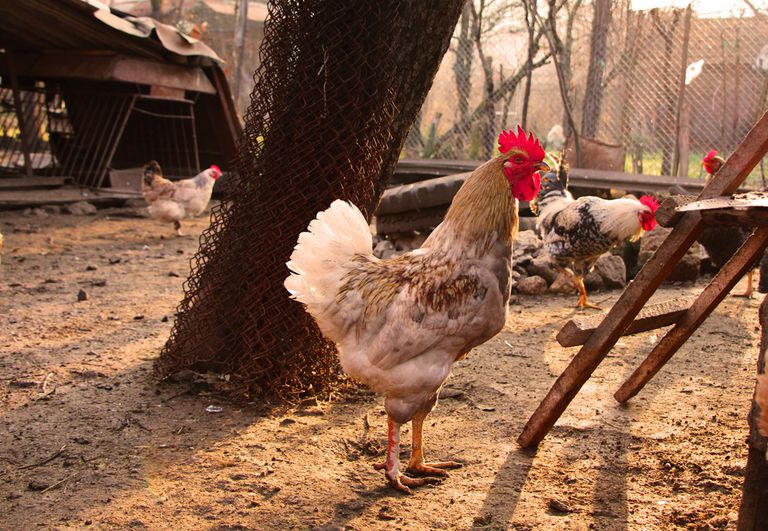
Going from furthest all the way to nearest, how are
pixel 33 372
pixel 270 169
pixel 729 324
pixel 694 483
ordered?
pixel 729 324
pixel 33 372
pixel 270 169
pixel 694 483

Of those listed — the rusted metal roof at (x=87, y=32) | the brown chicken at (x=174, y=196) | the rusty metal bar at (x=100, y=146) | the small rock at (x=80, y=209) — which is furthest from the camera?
the rusty metal bar at (x=100, y=146)

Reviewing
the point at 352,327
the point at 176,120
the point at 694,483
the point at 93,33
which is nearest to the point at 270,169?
the point at 352,327

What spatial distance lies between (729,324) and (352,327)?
3621 millimetres

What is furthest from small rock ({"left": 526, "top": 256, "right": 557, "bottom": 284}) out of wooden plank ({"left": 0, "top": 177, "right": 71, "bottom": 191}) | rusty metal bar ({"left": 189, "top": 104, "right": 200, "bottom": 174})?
wooden plank ({"left": 0, "top": 177, "right": 71, "bottom": 191})

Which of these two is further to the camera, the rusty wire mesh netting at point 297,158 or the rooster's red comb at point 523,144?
the rusty wire mesh netting at point 297,158

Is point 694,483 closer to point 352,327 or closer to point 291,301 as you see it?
point 352,327

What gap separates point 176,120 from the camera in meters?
11.9

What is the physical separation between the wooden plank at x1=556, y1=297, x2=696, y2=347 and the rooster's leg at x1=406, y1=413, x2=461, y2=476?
707mm

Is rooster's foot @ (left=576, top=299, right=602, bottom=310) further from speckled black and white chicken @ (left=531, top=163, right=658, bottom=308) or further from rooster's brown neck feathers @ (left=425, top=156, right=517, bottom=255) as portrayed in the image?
rooster's brown neck feathers @ (left=425, top=156, right=517, bottom=255)

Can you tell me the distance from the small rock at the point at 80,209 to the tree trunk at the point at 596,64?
7.36 m

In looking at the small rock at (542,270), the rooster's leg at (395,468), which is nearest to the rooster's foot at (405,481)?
the rooster's leg at (395,468)

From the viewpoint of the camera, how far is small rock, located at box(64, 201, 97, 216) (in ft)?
31.7

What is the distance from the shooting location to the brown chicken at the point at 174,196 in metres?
8.72

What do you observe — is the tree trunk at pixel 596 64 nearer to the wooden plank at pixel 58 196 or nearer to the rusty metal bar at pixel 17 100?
the wooden plank at pixel 58 196
